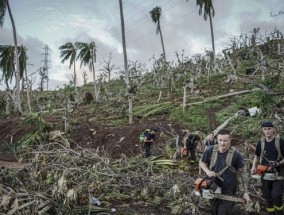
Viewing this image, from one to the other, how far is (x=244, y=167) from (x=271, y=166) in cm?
107

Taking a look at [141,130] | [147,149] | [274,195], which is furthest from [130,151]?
[274,195]

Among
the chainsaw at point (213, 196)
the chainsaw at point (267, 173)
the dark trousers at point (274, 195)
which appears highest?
the chainsaw at point (267, 173)

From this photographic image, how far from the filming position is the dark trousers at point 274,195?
18.8 feet

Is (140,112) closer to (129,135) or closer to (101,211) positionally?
(129,135)

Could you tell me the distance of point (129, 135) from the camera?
1573 cm

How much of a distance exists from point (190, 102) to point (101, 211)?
14.4 metres

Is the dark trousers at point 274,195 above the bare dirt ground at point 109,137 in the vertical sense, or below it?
below

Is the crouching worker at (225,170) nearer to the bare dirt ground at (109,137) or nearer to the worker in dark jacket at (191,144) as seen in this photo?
the worker in dark jacket at (191,144)

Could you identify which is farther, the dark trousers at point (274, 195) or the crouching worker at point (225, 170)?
the dark trousers at point (274, 195)

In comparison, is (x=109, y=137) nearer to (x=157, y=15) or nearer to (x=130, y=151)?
(x=130, y=151)

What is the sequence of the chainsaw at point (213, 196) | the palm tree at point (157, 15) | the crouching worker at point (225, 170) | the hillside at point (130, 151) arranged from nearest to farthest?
the chainsaw at point (213, 196)
the crouching worker at point (225, 170)
the hillside at point (130, 151)
the palm tree at point (157, 15)

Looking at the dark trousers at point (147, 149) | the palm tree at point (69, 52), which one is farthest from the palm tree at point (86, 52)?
the dark trousers at point (147, 149)

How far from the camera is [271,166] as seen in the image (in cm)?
567

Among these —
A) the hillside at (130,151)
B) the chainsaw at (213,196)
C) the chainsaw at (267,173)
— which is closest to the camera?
the chainsaw at (213,196)
